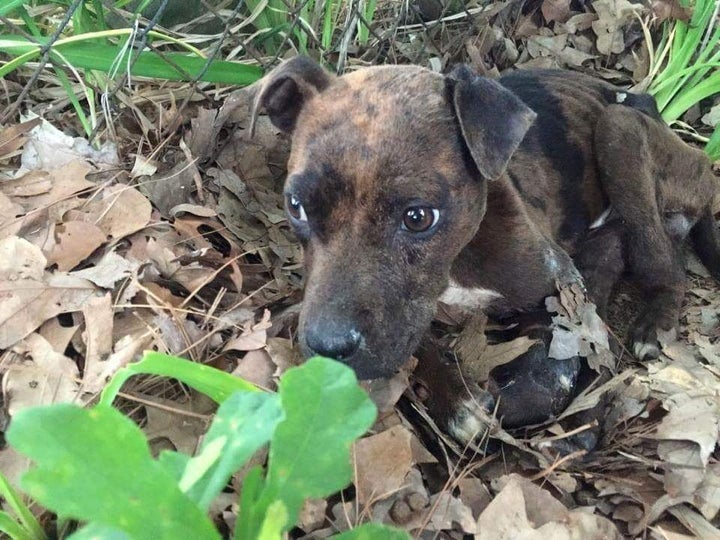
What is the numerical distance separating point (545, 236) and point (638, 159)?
1.00m

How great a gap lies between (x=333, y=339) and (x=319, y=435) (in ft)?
2.84

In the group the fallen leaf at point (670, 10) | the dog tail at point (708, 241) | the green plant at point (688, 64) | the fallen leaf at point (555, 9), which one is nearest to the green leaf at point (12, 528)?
the dog tail at point (708, 241)

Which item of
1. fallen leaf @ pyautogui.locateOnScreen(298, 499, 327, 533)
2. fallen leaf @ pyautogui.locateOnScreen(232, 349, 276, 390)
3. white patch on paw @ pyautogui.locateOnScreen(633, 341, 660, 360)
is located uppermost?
fallen leaf @ pyautogui.locateOnScreen(232, 349, 276, 390)

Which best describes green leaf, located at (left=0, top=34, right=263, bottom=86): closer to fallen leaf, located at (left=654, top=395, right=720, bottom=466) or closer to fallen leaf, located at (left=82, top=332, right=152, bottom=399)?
fallen leaf, located at (left=82, top=332, right=152, bottom=399)

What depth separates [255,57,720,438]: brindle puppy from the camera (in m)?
2.75

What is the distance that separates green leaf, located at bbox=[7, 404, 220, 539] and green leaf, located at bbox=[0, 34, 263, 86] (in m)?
2.55

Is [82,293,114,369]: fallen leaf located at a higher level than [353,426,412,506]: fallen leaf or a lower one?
higher

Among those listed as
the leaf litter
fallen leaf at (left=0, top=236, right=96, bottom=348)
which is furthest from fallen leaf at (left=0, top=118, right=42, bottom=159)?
fallen leaf at (left=0, top=236, right=96, bottom=348)

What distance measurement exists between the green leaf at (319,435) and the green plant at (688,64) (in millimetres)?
4117

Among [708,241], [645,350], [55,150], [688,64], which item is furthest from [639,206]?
[55,150]

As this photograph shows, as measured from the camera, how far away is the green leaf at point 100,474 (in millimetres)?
1456

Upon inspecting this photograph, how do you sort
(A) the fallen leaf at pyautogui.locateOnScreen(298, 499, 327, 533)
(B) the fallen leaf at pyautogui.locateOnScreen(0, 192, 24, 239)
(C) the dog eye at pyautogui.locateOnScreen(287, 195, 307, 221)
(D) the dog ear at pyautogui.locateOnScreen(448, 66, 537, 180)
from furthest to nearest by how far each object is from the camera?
1. (B) the fallen leaf at pyautogui.locateOnScreen(0, 192, 24, 239)
2. (C) the dog eye at pyautogui.locateOnScreen(287, 195, 307, 221)
3. (D) the dog ear at pyautogui.locateOnScreen(448, 66, 537, 180)
4. (A) the fallen leaf at pyautogui.locateOnScreen(298, 499, 327, 533)

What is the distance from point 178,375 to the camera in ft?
6.63

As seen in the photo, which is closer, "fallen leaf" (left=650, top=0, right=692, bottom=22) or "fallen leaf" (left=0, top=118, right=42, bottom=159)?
"fallen leaf" (left=0, top=118, right=42, bottom=159)
